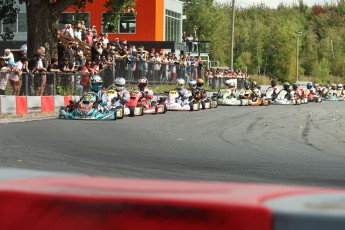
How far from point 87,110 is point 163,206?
1877cm

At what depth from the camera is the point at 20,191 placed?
2674 mm

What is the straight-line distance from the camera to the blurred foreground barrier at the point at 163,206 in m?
2.35

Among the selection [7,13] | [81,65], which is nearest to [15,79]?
[81,65]

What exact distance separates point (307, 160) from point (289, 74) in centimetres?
9075

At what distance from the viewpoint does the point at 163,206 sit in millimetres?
2424

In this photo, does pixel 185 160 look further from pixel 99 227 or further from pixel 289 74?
pixel 289 74

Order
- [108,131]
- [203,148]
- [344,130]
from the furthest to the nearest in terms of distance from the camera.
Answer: [344,130] < [108,131] < [203,148]

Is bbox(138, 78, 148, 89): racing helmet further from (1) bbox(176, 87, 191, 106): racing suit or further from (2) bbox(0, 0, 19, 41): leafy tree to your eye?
(2) bbox(0, 0, 19, 41): leafy tree

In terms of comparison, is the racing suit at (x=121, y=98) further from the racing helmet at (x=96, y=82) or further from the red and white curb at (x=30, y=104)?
the racing helmet at (x=96, y=82)

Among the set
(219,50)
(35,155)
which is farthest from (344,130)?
(219,50)

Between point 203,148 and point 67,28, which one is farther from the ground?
point 67,28

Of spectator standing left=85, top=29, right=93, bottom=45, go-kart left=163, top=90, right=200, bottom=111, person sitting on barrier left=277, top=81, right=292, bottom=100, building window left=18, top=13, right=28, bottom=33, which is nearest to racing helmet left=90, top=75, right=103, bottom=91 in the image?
go-kart left=163, top=90, right=200, bottom=111

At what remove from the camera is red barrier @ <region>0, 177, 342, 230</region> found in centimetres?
238

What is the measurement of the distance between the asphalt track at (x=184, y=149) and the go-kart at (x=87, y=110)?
0.47 m
